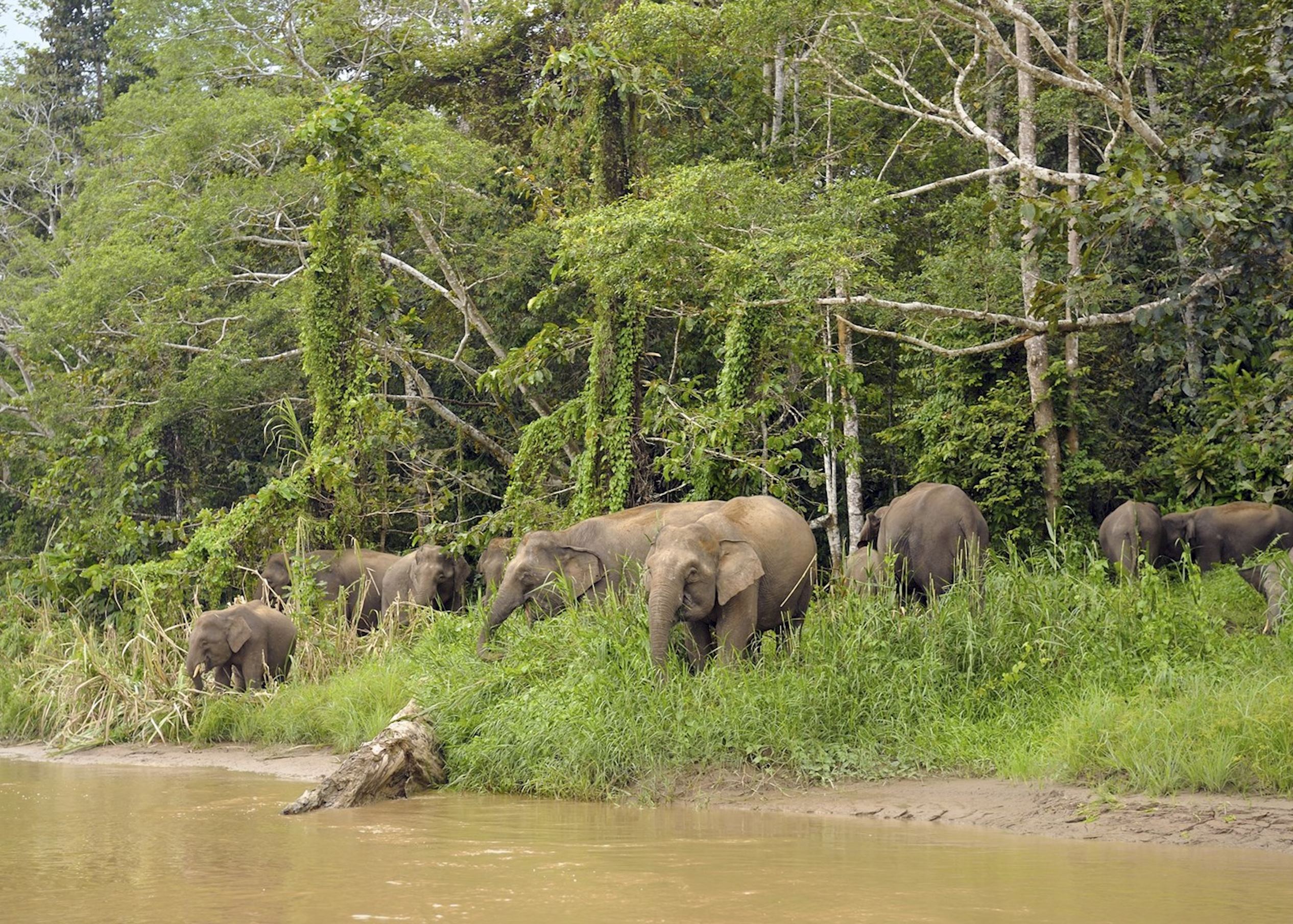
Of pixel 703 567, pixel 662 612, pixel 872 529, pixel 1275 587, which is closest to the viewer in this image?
pixel 662 612

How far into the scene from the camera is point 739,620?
33.9 ft

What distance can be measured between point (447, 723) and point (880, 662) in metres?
3.05

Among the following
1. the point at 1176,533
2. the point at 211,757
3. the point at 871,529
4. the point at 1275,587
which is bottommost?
the point at 211,757

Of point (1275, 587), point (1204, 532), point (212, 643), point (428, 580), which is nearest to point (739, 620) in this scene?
point (1275, 587)

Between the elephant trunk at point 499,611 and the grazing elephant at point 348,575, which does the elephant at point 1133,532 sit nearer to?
the elephant trunk at point 499,611

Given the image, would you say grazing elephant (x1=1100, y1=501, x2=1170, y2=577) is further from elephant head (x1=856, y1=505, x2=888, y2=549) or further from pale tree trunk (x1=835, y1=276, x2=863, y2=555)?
elephant head (x1=856, y1=505, x2=888, y2=549)

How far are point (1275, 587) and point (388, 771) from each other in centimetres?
681

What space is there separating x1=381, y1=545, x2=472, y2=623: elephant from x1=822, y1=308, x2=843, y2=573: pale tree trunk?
428 centimetres

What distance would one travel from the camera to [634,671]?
998 centimetres

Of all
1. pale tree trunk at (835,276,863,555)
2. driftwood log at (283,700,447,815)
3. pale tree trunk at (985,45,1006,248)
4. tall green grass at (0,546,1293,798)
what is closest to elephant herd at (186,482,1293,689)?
tall green grass at (0,546,1293,798)

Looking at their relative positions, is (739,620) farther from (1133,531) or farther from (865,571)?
(1133,531)

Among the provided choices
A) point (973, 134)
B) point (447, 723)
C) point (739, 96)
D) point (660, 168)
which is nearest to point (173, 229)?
point (660, 168)

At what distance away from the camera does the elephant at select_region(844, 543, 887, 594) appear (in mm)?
11211

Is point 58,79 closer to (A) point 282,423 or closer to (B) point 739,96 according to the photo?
(A) point 282,423
